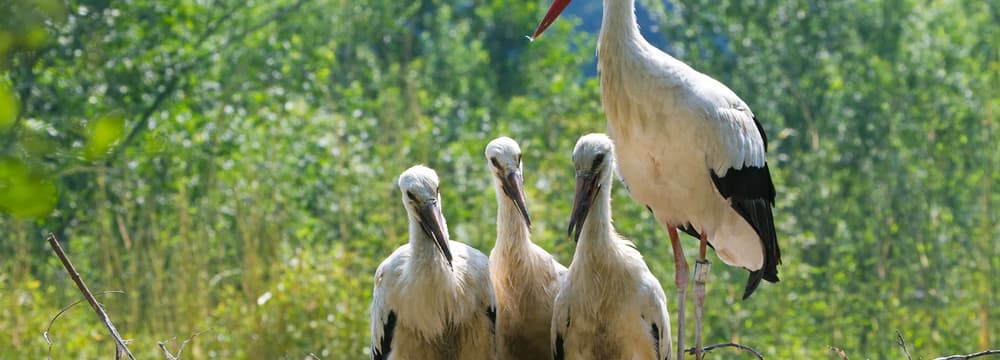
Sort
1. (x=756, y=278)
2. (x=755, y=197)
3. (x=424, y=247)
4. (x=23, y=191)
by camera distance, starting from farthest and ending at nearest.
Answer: (x=756, y=278) → (x=755, y=197) → (x=424, y=247) → (x=23, y=191)

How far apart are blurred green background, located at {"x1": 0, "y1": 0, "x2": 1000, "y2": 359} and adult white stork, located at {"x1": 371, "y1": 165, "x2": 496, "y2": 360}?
1.98ft

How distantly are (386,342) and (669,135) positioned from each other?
2.39 ft

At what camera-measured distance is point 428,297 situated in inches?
102

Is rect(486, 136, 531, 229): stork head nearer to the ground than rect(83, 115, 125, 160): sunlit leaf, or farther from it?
nearer to the ground

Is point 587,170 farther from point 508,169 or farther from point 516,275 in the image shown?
point 516,275

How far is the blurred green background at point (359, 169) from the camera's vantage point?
4.61 meters

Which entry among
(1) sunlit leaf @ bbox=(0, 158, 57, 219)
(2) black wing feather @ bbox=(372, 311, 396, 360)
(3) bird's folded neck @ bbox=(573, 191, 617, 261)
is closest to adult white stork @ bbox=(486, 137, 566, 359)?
(3) bird's folded neck @ bbox=(573, 191, 617, 261)

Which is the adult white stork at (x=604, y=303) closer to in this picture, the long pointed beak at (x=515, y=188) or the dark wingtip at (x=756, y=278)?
the long pointed beak at (x=515, y=188)

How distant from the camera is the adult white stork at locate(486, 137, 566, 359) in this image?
2625mm

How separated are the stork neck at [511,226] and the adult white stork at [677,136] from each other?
12.2 inches

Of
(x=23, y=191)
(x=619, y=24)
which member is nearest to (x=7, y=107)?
(x=23, y=191)

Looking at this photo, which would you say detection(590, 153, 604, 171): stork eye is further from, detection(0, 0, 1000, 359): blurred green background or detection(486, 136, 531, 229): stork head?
detection(0, 0, 1000, 359): blurred green background

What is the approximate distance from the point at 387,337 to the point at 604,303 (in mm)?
461

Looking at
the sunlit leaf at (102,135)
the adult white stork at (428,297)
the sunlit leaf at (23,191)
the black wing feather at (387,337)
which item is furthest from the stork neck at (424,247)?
the sunlit leaf at (23,191)
